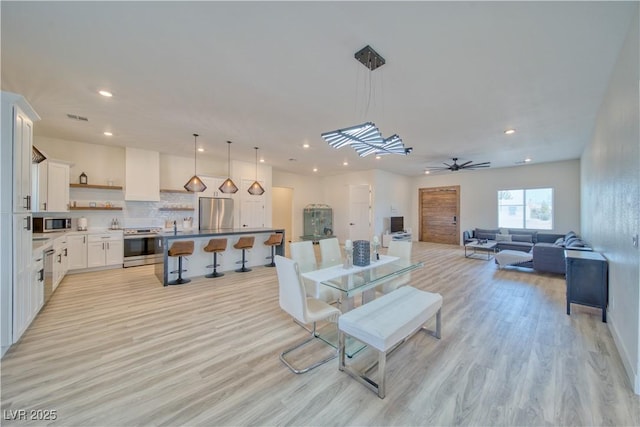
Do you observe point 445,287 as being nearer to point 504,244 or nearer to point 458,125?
point 458,125

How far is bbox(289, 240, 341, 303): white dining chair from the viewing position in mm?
2922

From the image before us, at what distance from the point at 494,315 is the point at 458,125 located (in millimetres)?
3084

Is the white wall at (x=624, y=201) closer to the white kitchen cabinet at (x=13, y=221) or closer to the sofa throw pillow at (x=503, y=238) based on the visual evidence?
the sofa throw pillow at (x=503, y=238)

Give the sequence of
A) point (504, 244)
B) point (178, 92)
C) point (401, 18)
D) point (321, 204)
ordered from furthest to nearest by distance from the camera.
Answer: point (321, 204)
point (504, 244)
point (178, 92)
point (401, 18)

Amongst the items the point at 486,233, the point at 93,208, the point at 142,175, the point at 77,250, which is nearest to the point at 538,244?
the point at 486,233

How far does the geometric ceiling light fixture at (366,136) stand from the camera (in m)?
2.43

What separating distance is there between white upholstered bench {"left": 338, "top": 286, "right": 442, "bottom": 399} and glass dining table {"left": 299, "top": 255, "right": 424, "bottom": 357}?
0.59 ft

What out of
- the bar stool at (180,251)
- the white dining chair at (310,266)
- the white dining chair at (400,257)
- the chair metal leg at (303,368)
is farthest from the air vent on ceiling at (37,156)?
the white dining chair at (400,257)

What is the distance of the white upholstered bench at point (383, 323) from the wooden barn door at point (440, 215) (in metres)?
8.26

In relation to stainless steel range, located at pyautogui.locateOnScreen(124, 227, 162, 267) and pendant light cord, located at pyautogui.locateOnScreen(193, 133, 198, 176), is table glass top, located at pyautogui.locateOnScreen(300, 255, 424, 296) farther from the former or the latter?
stainless steel range, located at pyautogui.locateOnScreen(124, 227, 162, 267)

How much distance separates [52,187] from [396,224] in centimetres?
940

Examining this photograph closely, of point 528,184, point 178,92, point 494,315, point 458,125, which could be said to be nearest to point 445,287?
point 494,315

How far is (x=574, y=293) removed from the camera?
332cm

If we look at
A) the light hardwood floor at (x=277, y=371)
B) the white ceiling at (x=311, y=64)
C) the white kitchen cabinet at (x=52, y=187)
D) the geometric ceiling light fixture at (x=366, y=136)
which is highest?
the white ceiling at (x=311, y=64)
